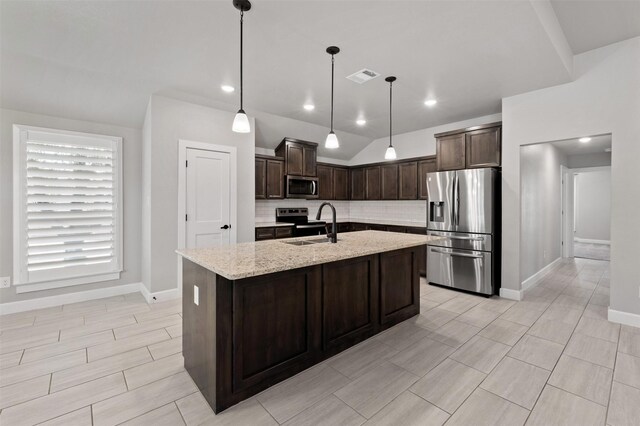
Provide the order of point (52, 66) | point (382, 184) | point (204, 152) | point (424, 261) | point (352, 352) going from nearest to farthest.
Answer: point (352, 352) → point (52, 66) → point (204, 152) → point (424, 261) → point (382, 184)

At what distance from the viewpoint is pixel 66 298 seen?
151 inches

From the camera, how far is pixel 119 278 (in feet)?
14.0

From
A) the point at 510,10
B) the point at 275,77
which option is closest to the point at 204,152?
the point at 275,77

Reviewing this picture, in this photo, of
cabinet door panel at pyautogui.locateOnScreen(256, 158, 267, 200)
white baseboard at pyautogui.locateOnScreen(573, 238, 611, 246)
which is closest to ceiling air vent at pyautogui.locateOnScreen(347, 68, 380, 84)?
cabinet door panel at pyautogui.locateOnScreen(256, 158, 267, 200)

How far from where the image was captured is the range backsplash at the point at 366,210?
5.86 meters

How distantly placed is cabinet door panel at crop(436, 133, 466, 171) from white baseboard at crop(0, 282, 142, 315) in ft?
16.9

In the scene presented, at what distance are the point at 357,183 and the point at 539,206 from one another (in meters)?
3.49

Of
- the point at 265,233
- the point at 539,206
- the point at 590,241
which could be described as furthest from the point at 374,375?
the point at 590,241

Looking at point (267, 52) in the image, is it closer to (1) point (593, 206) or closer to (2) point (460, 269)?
(2) point (460, 269)

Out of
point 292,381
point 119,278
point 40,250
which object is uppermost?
point 40,250

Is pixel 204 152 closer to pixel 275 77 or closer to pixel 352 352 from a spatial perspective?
pixel 275 77

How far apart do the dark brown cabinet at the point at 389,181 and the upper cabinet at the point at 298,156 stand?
4.88ft

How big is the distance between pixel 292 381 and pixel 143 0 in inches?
120

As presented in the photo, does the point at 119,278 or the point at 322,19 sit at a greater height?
the point at 322,19
